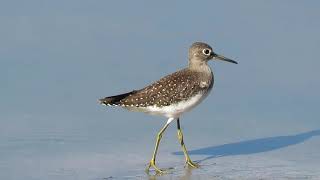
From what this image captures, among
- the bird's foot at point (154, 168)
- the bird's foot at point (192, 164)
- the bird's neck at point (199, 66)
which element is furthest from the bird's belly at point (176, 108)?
the bird's foot at point (154, 168)

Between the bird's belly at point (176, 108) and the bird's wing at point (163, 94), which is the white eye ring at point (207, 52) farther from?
the bird's belly at point (176, 108)

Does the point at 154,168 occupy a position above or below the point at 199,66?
below

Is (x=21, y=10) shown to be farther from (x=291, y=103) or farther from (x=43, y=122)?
(x=291, y=103)

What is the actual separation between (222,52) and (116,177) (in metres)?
4.84

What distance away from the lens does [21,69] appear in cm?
1390

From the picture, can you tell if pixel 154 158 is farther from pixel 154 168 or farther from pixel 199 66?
pixel 199 66

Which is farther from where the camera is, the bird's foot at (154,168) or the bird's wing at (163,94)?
the bird's wing at (163,94)

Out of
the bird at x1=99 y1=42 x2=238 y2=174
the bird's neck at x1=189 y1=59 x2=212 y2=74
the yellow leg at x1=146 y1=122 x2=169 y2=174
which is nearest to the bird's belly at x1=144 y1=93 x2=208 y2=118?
the bird at x1=99 y1=42 x2=238 y2=174

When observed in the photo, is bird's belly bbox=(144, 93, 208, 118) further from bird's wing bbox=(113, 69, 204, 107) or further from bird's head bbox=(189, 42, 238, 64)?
bird's head bbox=(189, 42, 238, 64)

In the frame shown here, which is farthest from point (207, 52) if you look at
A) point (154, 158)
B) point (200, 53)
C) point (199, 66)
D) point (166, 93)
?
point (154, 158)

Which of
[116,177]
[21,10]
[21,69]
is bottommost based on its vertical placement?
[116,177]

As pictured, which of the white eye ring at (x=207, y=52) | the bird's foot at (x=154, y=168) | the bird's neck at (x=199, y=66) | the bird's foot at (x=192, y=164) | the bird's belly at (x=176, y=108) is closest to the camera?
the bird's foot at (x=154, y=168)

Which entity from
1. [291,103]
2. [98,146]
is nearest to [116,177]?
[98,146]

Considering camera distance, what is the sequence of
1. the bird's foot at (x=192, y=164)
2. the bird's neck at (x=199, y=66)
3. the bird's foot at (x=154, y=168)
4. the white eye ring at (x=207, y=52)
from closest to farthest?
the bird's foot at (x=154, y=168) → the bird's foot at (x=192, y=164) → the bird's neck at (x=199, y=66) → the white eye ring at (x=207, y=52)
